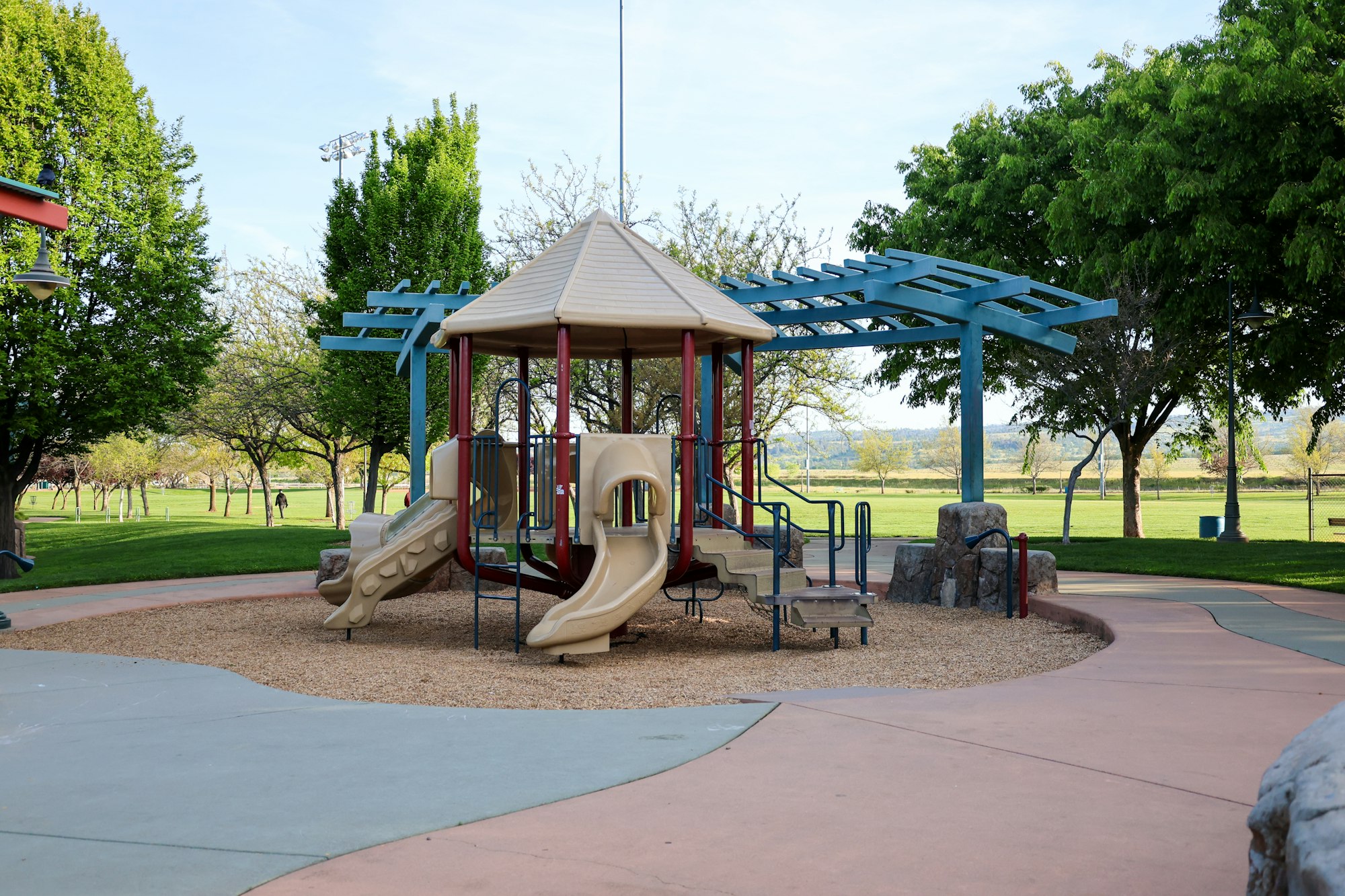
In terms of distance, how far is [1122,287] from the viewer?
20781 millimetres

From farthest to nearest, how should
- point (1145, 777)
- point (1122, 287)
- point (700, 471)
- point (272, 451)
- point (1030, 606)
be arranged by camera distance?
point (272, 451)
point (1122, 287)
point (1030, 606)
point (700, 471)
point (1145, 777)

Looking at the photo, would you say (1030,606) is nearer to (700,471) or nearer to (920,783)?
(700,471)

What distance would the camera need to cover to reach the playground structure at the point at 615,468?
901 cm

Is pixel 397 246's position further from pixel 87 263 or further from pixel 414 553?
pixel 414 553

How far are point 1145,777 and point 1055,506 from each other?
5941 cm

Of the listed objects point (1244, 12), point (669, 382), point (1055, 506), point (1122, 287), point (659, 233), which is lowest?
point (1055, 506)

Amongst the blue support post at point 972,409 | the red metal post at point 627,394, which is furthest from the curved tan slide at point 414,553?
the blue support post at point 972,409

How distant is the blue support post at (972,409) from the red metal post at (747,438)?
335 centimetres

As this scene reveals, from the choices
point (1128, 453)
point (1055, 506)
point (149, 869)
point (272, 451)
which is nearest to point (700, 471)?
point (149, 869)

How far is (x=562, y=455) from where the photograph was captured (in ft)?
30.2

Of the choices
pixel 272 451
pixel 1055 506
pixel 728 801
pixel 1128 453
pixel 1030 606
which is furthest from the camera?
pixel 1055 506

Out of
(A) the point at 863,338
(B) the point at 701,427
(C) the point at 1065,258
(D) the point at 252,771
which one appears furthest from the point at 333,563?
(C) the point at 1065,258

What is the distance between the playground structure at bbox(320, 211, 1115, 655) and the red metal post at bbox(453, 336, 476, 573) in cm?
2

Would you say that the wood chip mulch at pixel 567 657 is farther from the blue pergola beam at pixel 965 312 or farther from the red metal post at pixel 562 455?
the blue pergola beam at pixel 965 312
